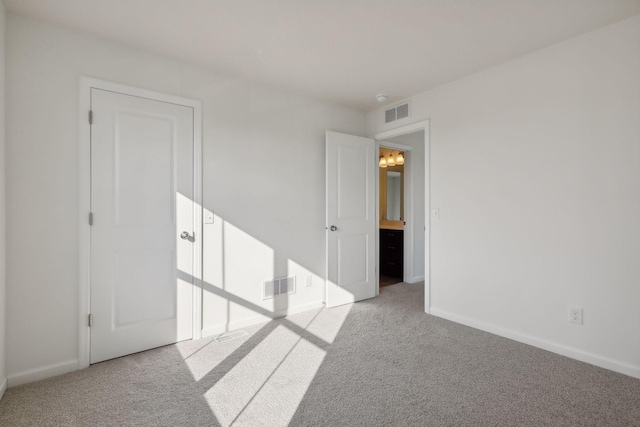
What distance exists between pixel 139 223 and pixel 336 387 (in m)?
1.94

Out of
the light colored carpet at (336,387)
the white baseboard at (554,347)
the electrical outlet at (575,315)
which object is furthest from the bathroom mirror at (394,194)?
the electrical outlet at (575,315)

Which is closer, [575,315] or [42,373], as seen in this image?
[42,373]

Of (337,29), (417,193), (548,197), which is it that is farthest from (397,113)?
(548,197)

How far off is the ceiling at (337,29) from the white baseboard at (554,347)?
2422 mm

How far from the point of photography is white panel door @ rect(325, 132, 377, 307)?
382 centimetres

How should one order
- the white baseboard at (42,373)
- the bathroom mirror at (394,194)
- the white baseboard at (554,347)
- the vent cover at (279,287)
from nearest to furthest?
the white baseboard at (42,373)
the white baseboard at (554,347)
the vent cover at (279,287)
the bathroom mirror at (394,194)

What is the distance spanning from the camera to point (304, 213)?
12.1ft

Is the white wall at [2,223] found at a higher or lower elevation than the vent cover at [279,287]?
higher

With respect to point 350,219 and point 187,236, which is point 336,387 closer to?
point 187,236

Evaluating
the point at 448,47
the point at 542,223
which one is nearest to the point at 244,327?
the point at 542,223

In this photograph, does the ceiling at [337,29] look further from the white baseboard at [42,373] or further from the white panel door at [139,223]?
the white baseboard at [42,373]

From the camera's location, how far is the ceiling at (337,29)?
212 centimetres

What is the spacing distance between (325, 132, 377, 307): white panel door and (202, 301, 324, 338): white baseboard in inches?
9.1

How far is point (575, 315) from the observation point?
2541mm
